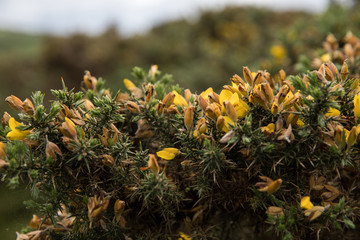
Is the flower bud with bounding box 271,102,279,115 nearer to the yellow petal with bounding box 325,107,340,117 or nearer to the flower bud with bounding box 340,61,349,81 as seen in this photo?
the yellow petal with bounding box 325,107,340,117

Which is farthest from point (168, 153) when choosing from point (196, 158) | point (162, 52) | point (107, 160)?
point (162, 52)

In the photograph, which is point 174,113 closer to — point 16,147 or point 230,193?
point 230,193

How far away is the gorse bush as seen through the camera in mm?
1226

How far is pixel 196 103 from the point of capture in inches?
58.2

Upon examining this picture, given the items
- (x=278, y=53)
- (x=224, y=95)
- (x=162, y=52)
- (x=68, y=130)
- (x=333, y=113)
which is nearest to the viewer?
(x=68, y=130)

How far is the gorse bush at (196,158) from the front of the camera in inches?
48.3

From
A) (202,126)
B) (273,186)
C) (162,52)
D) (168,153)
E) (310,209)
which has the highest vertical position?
(202,126)

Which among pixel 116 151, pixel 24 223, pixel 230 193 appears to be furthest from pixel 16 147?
pixel 230 193

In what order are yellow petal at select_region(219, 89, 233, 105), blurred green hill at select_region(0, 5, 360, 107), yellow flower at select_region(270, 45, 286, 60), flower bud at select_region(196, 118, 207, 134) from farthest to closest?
blurred green hill at select_region(0, 5, 360, 107)
yellow flower at select_region(270, 45, 286, 60)
yellow petal at select_region(219, 89, 233, 105)
flower bud at select_region(196, 118, 207, 134)

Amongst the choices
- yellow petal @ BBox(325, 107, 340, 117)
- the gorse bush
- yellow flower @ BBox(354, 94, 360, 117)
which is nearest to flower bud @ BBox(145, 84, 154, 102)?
the gorse bush

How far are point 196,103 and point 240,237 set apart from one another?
0.87 metres

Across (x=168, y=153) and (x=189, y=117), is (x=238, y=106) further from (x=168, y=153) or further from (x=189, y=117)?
(x=168, y=153)

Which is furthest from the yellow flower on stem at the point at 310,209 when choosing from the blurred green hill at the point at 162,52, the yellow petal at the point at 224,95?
the blurred green hill at the point at 162,52

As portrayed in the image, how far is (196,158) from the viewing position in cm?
134
